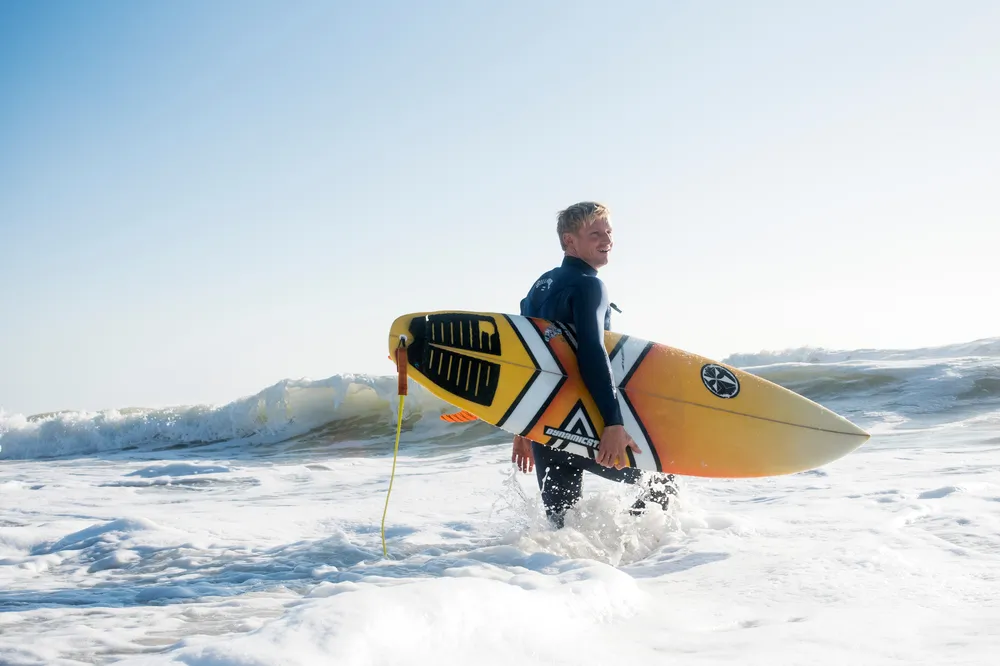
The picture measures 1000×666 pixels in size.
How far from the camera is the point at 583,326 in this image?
289cm

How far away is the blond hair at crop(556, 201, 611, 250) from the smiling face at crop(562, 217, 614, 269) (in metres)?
0.01

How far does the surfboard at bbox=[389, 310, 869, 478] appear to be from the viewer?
3.15 metres

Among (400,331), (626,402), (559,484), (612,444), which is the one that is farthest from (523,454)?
(400,331)

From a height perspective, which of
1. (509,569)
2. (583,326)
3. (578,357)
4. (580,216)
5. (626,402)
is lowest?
(509,569)

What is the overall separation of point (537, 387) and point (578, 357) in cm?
36

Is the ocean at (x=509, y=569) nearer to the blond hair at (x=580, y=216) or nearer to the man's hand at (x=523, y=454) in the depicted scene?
the man's hand at (x=523, y=454)

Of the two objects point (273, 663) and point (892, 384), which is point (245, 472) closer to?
point (273, 663)

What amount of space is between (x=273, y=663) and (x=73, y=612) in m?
1.24

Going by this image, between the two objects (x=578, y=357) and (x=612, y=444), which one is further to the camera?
(x=578, y=357)

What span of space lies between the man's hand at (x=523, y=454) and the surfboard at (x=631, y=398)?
0.21m

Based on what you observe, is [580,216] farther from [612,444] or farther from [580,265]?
[612,444]

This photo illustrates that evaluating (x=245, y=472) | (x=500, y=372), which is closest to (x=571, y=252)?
(x=500, y=372)

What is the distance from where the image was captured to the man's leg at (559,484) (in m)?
3.09

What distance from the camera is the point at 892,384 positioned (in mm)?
9242
